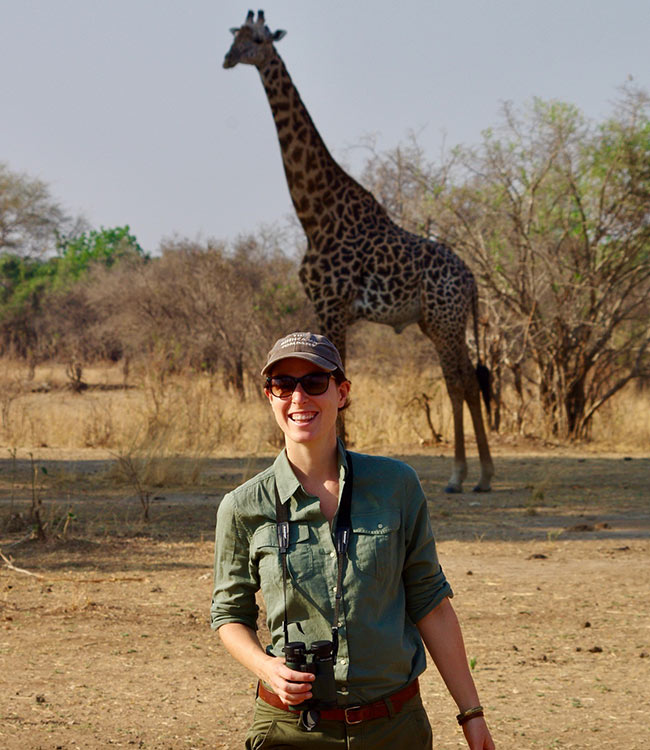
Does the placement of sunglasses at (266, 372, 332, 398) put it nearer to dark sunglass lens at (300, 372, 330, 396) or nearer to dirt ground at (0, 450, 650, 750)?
dark sunglass lens at (300, 372, 330, 396)

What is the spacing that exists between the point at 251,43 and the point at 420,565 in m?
8.16

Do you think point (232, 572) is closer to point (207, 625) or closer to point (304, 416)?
point (304, 416)

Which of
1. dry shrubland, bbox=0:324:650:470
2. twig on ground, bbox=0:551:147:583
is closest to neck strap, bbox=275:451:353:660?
twig on ground, bbox=0:551:147:583

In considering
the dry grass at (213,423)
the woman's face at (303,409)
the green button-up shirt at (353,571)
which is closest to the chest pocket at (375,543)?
the green button-up shirt at (353,571)

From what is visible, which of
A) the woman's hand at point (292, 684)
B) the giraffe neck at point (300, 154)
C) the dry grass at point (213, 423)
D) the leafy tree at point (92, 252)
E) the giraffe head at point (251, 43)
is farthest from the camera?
the leafy tree at point (92, 252)

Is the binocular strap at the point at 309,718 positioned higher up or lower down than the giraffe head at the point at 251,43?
lower down

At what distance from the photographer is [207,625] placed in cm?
556

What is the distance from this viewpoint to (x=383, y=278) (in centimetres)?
1027

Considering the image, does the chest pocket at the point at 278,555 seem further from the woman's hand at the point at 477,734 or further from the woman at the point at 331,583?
the woman's hand at the point at 477,734

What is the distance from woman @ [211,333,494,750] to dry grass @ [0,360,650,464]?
8269mm

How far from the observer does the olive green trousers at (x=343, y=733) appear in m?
2.32

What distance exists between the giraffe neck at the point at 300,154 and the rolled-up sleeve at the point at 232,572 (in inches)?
310

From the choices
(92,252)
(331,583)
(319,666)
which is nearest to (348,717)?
(319,666)

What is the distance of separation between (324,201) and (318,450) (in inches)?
314
